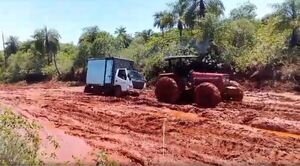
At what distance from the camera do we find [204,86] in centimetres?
1734

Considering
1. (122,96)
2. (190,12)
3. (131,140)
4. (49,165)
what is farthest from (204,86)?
(190,12)

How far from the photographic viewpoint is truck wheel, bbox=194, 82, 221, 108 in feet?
56.8

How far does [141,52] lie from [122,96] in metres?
20.0

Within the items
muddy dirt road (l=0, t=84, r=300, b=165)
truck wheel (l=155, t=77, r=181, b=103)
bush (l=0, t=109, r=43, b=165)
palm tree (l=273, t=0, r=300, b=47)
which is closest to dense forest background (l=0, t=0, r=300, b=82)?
palm tree (l=273, t=0, r=300, b=47)

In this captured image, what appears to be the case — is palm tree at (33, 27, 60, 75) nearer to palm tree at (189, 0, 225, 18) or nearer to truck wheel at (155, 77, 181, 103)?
palm tree at (189, 0, 225, 18)

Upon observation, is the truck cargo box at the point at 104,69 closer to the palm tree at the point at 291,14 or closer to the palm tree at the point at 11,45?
the palm tree at the point at 291,14

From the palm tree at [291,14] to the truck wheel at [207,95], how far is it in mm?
15135

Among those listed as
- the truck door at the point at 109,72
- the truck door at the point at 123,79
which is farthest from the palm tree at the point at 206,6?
the truck door at the point at 123,79

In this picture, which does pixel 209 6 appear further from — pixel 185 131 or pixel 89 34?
pixel 185 131

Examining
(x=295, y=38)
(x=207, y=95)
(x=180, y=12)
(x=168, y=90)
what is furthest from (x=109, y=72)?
(x=180, y=12)

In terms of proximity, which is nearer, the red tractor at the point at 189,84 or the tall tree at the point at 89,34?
the red tractor at the point at 189,84

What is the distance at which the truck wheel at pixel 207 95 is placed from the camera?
17.3 metres

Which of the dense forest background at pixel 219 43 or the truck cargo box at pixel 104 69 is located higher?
the dense forest background at pixel 219 43

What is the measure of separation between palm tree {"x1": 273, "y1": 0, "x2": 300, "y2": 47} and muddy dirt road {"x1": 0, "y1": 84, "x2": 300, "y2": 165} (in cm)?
1333
